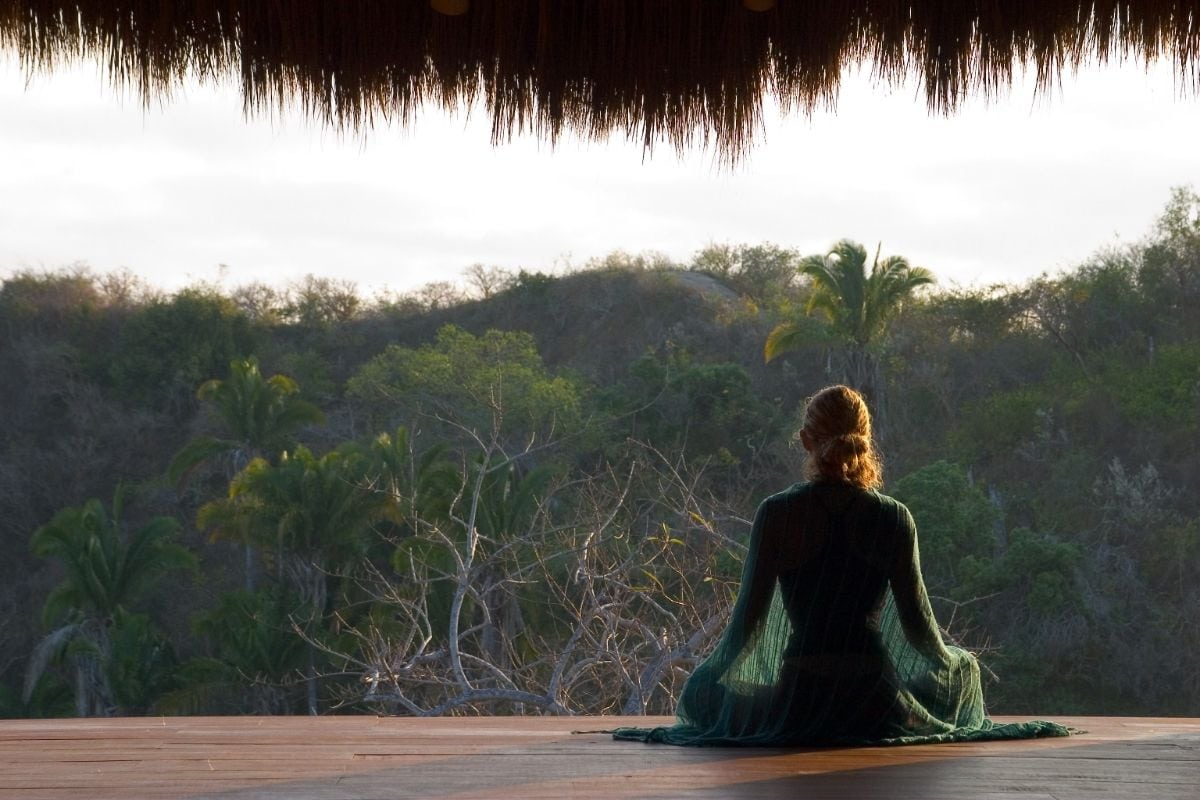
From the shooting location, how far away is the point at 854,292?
660 inches

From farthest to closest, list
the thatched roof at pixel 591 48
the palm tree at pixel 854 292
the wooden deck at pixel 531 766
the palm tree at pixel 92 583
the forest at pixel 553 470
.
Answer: the palm tree at pixel 854 292, the palm tree at pixel 92 583, the forest at pixel 553 470, the thatched roof at pixel 591 48, the wooden deck at pixel 531 766

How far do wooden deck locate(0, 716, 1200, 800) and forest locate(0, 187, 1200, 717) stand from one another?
17.8 ft

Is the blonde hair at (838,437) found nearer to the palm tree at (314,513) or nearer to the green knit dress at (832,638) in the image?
the green knit dress at (832,638)

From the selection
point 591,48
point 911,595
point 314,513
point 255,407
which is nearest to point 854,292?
point 314,513

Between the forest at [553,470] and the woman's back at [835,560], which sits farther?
the forest at [553,470]

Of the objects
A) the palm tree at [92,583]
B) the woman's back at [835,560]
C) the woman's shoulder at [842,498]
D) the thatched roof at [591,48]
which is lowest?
the palm tree at [92,583]

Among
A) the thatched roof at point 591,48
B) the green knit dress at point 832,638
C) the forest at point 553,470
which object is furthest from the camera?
the forest at point 553,470

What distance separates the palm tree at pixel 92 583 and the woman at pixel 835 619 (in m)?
13.6

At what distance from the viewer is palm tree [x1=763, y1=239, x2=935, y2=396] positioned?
54.0 feet

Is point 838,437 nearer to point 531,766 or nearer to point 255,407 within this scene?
point 531,766

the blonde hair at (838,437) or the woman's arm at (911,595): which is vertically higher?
the blonde hair at (838,437)

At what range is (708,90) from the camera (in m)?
2.30

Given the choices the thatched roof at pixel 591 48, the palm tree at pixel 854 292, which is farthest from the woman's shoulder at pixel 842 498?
the palm tree at pixel 854 292

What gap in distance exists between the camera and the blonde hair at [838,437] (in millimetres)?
2621
